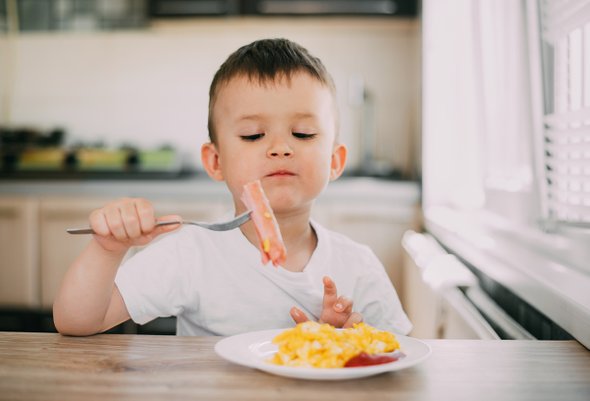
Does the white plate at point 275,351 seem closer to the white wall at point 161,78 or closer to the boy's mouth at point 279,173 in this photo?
the boy's mouth at point 279,173

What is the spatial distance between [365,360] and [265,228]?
0.71 feet

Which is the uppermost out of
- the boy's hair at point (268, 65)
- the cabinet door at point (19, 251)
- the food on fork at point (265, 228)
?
the boy's hair at point (268, 65)

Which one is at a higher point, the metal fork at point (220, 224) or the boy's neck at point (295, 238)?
the metal fork at point (220, 224)

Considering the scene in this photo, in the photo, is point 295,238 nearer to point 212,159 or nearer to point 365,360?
point 212,159

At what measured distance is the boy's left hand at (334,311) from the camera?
105 centimetres

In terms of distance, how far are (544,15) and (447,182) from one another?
4.47 feet

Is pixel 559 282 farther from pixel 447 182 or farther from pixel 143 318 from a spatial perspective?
pixel 447 182

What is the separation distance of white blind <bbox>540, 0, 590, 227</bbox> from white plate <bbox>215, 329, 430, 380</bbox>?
2.08 ft

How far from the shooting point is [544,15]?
5.07ft

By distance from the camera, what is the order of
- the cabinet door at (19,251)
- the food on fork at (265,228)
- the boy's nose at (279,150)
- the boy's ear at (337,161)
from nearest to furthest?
the food on fork at (265,228) → the boy's nose at (279,150) → the boy's ear at (337,161) → the cabinet door at (19,251)

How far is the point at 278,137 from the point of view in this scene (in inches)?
44.5

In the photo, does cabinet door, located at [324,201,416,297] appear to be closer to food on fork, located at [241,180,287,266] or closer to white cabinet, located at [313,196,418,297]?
white cabinet, located at [313,196,418,297]

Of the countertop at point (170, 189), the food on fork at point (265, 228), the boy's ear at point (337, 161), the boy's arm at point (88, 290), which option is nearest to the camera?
the food on fork at point (265, 228)

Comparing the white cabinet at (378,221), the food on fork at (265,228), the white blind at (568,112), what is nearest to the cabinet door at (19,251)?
the white cabinet at (378,221)
